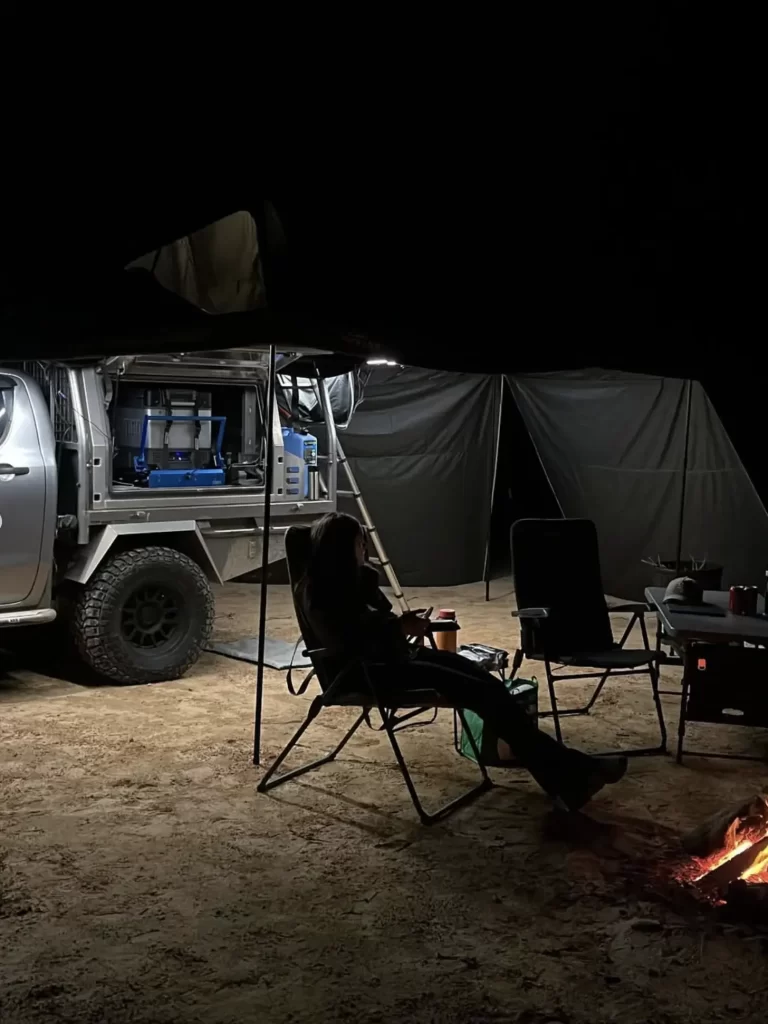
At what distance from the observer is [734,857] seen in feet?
10.8

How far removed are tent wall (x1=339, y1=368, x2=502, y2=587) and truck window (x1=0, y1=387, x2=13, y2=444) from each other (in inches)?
159

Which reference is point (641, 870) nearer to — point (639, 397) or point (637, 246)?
point (637, 246)

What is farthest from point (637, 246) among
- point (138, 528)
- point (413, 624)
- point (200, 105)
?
point (138, 528)

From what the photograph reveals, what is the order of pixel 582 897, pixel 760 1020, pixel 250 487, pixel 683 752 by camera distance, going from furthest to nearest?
pixel 250 487 → pixel 683 752 → pixel 582 897 → pixel 760 1020

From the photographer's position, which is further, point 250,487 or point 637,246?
point 250,487

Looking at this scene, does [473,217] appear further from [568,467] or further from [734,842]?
[568,467]

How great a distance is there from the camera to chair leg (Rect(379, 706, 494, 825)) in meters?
3.89

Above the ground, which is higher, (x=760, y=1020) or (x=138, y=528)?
(x=138, y=528)

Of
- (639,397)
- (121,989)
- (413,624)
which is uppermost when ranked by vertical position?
(639,397)

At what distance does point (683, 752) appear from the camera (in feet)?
15.6

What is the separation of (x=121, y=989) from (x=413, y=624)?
6.71 feet

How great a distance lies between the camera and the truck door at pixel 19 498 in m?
5.56

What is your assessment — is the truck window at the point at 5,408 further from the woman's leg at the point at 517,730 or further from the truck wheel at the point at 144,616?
the woman's leg at the point at 517,730

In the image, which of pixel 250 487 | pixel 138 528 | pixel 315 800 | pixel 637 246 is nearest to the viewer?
pixel 637 246
